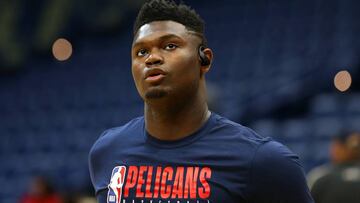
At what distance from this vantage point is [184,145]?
192cm

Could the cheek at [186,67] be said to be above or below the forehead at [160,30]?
below

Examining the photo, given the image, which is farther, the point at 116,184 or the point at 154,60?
the point at 116,184

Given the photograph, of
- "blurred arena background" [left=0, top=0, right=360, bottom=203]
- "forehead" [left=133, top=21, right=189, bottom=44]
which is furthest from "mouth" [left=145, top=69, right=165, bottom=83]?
"blurred arena background" [left=0, top=0, right=360, bottom=203]

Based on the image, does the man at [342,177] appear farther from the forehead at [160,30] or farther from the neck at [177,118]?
the forehead at [160,30]

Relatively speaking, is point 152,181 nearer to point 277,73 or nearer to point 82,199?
point 82,199

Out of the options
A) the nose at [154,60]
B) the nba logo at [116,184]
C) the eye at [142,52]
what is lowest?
the nba logo at [116,184]

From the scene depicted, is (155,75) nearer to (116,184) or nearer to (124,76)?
(116,184)

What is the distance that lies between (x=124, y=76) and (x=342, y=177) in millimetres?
6957

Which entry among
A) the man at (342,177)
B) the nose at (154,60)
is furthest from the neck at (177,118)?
the man at (342,177)

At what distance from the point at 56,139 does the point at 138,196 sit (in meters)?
8.38

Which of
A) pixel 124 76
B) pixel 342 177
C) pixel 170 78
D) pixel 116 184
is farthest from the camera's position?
pixel 124 76

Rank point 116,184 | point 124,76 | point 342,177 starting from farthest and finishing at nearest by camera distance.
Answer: point 124,76, point 342,177, point 116,184

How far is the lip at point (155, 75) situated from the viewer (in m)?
1.84

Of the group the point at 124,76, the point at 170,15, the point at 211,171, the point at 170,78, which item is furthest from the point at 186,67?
the point at 124,76
